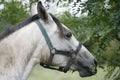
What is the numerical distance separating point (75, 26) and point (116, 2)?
0.73 metres

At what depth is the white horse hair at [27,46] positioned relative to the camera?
14.1 feet

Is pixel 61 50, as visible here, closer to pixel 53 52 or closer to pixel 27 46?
pixel 53 52

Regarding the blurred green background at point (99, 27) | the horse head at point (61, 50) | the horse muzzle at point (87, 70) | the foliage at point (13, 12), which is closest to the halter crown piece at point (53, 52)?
the horse head at point (61, 50)

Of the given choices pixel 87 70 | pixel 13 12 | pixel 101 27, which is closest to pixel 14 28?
pixel 87 70

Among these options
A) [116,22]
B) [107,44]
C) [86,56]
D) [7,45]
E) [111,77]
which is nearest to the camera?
[7,45]

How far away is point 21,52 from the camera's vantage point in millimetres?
4375

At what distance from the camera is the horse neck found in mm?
4277

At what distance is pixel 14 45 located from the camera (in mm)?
4355

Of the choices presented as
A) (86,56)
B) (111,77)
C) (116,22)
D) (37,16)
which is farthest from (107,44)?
(37,16)

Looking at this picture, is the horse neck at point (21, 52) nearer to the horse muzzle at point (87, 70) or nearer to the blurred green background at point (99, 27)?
the horse muzzle at point (87, 70)

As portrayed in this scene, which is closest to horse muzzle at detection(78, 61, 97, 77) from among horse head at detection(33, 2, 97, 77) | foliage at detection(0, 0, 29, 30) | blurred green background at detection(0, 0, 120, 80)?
horse head at detection(33, 2, 97, 77)

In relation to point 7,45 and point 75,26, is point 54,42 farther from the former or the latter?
point 75,26

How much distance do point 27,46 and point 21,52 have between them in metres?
0.09

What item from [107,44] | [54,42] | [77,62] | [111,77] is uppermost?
[54,42]
